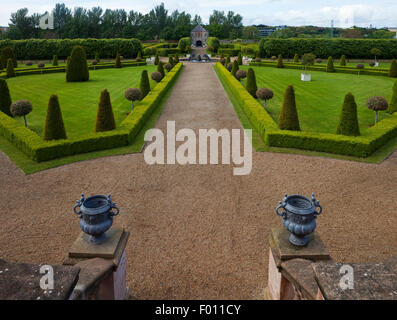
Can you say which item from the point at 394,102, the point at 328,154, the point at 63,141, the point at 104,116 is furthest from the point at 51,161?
the point at 394,102

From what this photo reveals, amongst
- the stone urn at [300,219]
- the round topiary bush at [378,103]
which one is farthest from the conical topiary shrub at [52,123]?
the round topiary bush at [378,103]

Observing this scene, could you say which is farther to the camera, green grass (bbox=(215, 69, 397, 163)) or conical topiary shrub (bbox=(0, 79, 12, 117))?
conical topiary shrub (bbox=(0, 79, 12, 117))

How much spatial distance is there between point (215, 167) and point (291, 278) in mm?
7906

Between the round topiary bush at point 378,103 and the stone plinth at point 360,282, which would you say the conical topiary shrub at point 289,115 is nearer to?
the round topiary bush at point 378,103

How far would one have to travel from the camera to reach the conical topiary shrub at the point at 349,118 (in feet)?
49.0

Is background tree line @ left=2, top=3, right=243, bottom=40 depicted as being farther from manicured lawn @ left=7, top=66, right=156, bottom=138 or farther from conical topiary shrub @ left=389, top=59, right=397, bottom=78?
conical topiary shrub @ left=389, top=59, right=397, bottom=78

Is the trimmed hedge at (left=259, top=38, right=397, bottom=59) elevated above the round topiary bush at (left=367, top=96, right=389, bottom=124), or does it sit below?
above

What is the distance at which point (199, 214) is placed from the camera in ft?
30.6

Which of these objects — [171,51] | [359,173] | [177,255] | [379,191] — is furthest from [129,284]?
[171,51]

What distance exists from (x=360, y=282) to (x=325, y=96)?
25601mm

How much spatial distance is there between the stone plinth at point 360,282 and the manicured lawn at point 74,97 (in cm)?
1540

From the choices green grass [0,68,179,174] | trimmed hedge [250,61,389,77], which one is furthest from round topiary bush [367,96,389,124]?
trimmed hedge [250,61,389,77]

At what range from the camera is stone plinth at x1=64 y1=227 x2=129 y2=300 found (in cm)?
475

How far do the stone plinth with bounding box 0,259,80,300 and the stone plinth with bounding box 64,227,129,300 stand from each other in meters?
0.72
